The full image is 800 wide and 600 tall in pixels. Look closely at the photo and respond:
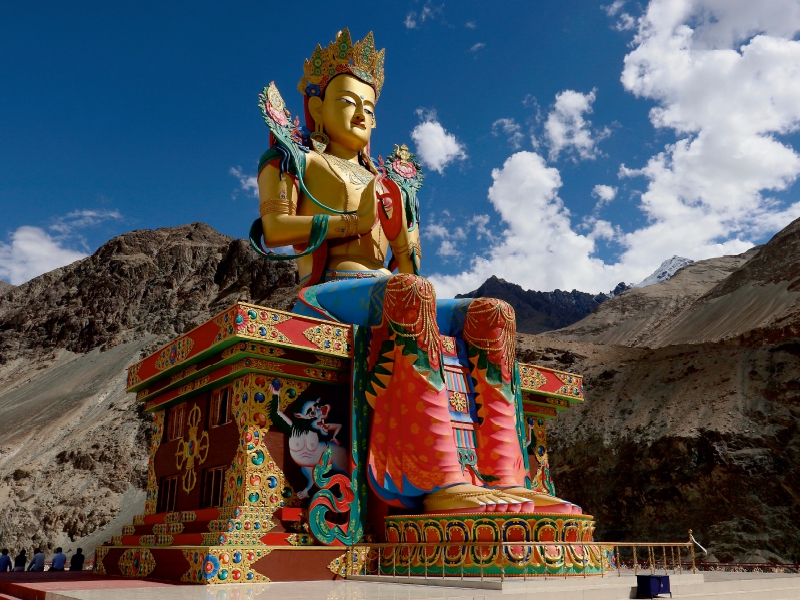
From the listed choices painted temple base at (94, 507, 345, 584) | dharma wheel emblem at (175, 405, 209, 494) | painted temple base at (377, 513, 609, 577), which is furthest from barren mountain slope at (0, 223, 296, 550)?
painted temple base at (377, 513, 609, 577)

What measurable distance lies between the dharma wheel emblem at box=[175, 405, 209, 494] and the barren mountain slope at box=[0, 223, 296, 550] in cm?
2634

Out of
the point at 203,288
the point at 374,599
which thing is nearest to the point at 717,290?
the point at 203,288

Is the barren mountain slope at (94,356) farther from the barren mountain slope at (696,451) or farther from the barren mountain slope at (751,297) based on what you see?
the barren mountain slope at (751,297)

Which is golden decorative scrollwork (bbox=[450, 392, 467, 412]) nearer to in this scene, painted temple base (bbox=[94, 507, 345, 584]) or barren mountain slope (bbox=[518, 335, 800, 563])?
painted temple base (bbox=[94, 507, 345, 584])

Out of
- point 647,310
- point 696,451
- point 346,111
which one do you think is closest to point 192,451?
point 346,111

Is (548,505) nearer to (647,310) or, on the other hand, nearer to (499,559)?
(499,559)

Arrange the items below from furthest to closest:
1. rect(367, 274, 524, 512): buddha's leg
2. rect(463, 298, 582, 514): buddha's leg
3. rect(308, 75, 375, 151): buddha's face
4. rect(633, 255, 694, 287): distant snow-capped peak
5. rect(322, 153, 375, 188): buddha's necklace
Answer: rect(633, 255, 694, 287): distant snow-capped peak, rect(308, 75, 375, 151): buddha's face, rect(322, 153, 375, 188): buddha's necklace, rect(463, 298, 582, 514): buddha's leg, rect(367, 274, 524, 512): buddha's leg

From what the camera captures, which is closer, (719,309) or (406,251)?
(406,251)

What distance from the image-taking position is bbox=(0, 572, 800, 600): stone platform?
5.15 m

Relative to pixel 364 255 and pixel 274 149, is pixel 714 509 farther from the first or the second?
pixel 274 149

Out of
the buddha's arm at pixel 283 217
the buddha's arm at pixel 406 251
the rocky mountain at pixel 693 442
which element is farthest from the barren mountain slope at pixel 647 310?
the buddha's arm at pixel 283 217

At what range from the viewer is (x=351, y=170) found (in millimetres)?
10195

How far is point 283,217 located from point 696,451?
1781 cm

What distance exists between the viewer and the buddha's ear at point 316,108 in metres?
10.7
